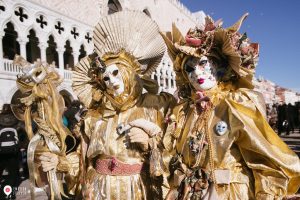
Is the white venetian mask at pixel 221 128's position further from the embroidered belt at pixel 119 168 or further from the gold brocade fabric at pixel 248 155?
the embroidered belt at pixel 119 168

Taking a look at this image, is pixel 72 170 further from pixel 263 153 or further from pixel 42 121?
pixel 263 153

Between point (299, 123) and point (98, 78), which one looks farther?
point (299, 123)

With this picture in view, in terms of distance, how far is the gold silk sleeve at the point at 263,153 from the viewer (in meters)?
1.60

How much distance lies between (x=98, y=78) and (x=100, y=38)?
1.23ft

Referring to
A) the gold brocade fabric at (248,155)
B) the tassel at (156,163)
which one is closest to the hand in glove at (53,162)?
the tassel at (156,163)

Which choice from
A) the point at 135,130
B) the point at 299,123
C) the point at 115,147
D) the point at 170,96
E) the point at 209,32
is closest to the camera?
the point at 209,32

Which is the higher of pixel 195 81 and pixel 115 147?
pixel 195 81

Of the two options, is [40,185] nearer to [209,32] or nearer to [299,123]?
[209,32]

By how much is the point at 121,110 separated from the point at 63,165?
0.62 meters

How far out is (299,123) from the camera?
12.8 m

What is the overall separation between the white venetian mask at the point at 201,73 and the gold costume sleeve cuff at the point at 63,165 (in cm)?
117

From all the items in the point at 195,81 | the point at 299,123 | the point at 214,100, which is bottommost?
the point at 299,123

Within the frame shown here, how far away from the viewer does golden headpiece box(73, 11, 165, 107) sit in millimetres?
2211

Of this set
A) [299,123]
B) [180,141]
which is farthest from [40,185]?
[299,123]
